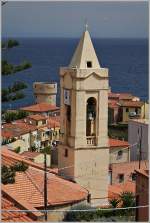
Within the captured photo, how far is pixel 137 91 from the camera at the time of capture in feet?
196

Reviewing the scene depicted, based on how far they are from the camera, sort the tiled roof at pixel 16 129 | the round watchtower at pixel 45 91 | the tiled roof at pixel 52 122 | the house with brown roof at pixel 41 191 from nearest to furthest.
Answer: the house with brown roof at pixel 41 191 → the tiled roof at pixel 16 129 → the tiled roof at pixel 52 122 → the round watchtower at pixel 45 91

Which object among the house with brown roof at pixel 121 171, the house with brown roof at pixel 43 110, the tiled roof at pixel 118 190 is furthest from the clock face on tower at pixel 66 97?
the house with brown roof at pixel 43 110

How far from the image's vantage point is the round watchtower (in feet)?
112

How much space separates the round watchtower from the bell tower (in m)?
20.4

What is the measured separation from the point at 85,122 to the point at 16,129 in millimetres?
11788

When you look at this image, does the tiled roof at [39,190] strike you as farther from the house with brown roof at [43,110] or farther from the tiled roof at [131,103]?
the tiled roof at [131,103]

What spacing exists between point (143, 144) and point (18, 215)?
45.3 feet

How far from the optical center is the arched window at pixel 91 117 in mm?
13430

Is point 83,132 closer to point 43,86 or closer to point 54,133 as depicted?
point 54,133

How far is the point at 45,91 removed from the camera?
35375mm

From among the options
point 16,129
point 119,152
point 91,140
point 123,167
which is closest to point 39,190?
point 91,140

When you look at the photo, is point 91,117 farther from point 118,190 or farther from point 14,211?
point 14,211

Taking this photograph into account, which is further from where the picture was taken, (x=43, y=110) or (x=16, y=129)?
(x=43, y=110)

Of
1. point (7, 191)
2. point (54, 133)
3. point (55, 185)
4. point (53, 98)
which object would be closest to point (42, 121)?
point (54, 133)
